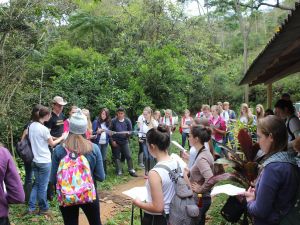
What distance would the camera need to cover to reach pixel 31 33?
894 centimetres

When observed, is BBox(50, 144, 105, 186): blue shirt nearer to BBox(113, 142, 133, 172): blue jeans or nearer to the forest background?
the forest background

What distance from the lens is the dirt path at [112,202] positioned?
586cm

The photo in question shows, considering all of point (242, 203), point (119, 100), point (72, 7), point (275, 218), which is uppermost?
point (72, 7)

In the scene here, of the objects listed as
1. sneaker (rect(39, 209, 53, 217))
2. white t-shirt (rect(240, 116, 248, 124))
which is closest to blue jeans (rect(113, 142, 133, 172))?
sneaker (rect(39, 209, 53, 217))

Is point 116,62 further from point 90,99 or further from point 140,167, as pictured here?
point 140,167

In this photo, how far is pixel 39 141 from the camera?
536 cm

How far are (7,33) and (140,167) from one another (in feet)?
16.0

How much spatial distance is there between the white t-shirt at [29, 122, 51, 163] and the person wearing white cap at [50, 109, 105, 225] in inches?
71.4

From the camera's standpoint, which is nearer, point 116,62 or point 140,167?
point 140,167

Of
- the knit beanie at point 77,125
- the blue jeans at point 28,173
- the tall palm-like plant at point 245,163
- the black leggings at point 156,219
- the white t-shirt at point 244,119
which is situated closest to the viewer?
the black leggings at point 156,219

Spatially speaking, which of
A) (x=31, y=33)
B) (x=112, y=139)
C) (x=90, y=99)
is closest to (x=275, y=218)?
(x=112, y=139)

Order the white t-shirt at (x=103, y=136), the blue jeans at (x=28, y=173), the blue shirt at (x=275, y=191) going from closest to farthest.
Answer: the blue shirt at (x=275, y=191) < the blue jeans at (x=28, y=173) < the white t-shirt at (x=103, y=136)

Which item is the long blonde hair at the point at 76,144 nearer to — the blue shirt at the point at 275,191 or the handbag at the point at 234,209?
the handbag at the point at 234,209

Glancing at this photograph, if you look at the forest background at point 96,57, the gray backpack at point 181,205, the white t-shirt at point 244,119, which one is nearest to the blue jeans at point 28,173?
the forest background at point 96,57
